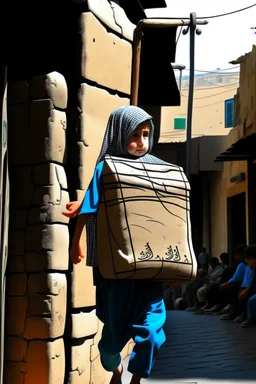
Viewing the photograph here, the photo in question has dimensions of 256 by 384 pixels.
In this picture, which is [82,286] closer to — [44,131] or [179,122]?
[44,131]

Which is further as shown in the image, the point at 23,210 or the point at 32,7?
the point at 32,7

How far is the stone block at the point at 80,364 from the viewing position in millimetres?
4926

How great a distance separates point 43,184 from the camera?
4.71 m

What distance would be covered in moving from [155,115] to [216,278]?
3114mm

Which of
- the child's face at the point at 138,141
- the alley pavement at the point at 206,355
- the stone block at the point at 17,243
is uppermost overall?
the child's face at the point at 138,141

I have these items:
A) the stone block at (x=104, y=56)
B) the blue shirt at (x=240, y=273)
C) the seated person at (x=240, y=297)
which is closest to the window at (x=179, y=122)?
the seated person at (x=240, y=297)

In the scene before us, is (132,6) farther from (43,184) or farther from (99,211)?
(99,211)

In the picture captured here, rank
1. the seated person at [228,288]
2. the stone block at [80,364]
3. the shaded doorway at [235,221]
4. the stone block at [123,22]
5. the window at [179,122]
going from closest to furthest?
the stone block at [80,364]
the stone block at [123,22]
the seated person at [228,288]
the shaded doorway at [235,221]
the window at [179,122]

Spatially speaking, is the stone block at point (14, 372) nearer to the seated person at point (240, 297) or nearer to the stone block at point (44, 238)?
the stone block at point (44, 238)

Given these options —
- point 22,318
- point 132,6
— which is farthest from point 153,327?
point 132,6

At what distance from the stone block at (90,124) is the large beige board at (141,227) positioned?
0.94 metres

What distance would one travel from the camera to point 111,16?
557 centimetres

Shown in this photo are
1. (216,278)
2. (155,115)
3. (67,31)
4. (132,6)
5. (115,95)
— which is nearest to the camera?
→ (67,31)

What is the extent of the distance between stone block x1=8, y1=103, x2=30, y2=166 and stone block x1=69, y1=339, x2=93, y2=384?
1.25 meters
